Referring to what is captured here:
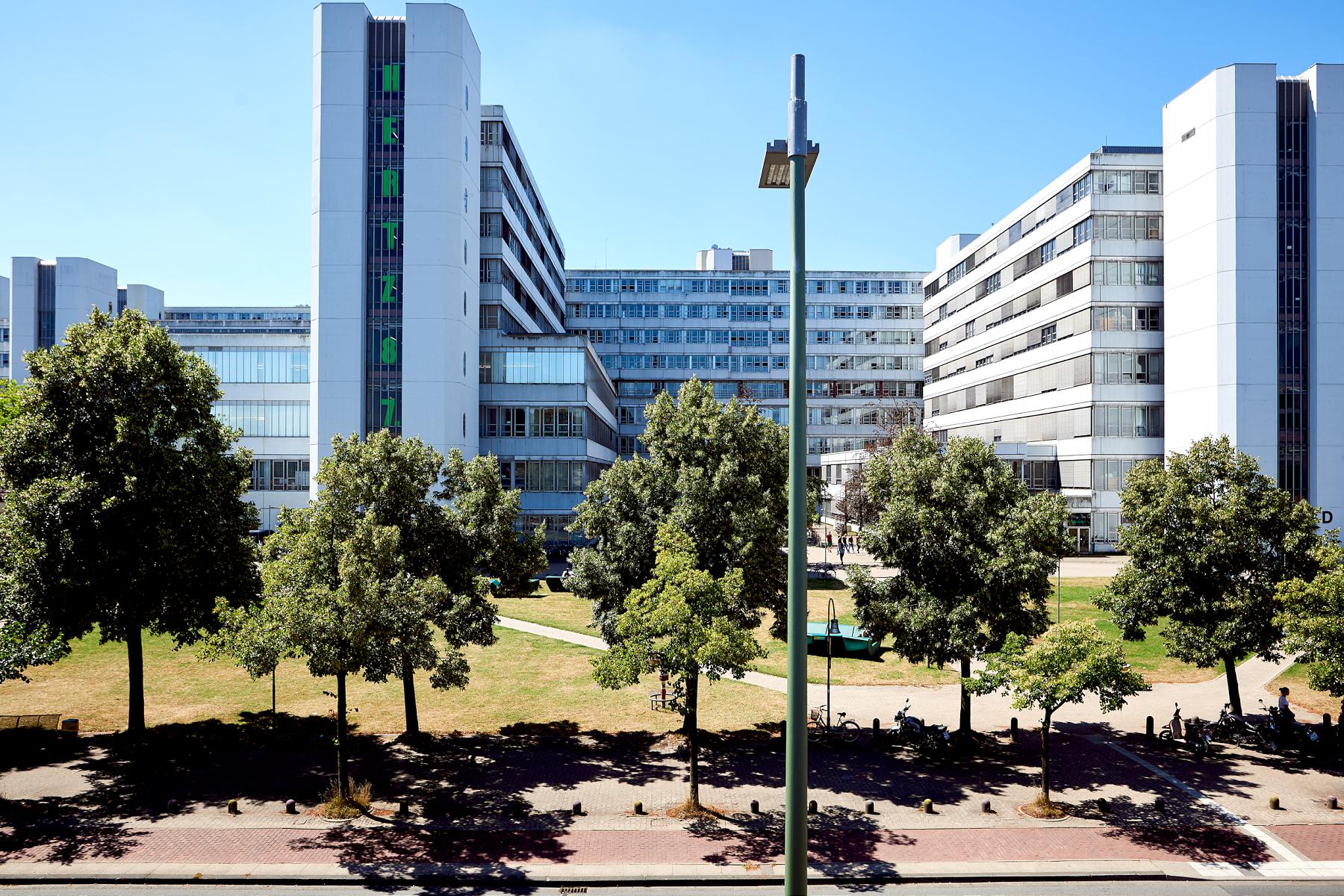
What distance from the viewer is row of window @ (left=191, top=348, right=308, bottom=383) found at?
6619 cm

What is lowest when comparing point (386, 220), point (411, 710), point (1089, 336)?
point (411, 710)

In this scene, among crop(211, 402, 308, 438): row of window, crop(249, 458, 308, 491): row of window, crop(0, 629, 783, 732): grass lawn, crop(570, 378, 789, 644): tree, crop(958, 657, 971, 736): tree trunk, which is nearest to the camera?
crop(570, 378, 789, 644): tree

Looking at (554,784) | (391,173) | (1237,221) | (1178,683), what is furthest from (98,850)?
(1237,221)

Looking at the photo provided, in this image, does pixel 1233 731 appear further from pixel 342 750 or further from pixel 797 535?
pixel 342 750

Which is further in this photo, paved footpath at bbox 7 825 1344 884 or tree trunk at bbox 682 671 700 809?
tree trunk at bbox 682 671 700 809

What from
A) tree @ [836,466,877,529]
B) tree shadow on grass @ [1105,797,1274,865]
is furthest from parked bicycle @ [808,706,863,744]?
tree @ [836,466,877,529]

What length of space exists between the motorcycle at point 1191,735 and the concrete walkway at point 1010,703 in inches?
55.8

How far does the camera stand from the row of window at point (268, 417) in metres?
65.8

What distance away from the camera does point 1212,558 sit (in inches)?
931

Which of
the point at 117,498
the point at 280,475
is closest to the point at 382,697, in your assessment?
the point at 117,498

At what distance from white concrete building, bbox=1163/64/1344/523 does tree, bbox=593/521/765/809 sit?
5350cm

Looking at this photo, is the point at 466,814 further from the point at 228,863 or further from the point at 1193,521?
the point at 1193,521

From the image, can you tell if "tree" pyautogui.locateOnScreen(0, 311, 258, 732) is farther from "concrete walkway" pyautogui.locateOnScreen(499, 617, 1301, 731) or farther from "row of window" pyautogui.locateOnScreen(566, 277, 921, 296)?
"row of window" pyautogui.locateOnScreen(566, 277, 921, 296)

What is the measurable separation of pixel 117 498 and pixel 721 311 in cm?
9372
